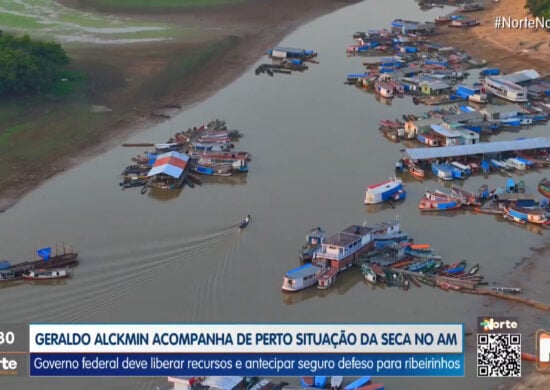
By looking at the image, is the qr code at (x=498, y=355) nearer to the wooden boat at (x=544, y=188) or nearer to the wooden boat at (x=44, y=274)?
the wooden boat at (x=544, y=188)

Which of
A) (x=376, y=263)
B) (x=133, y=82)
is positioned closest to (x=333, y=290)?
(x=376, y=263)

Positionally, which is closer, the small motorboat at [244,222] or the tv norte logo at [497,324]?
the tv norte logo at [497,324]

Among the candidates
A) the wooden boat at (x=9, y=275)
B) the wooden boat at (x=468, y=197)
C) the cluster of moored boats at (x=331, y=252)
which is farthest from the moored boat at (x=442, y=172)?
the wooden boat at (x=9, y=275)

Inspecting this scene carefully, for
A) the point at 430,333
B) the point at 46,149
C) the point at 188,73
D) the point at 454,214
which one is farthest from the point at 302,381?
the point at 188,73

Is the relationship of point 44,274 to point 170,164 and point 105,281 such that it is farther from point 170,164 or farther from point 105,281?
point 170,164

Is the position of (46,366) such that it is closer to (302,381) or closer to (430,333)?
(302,381)
